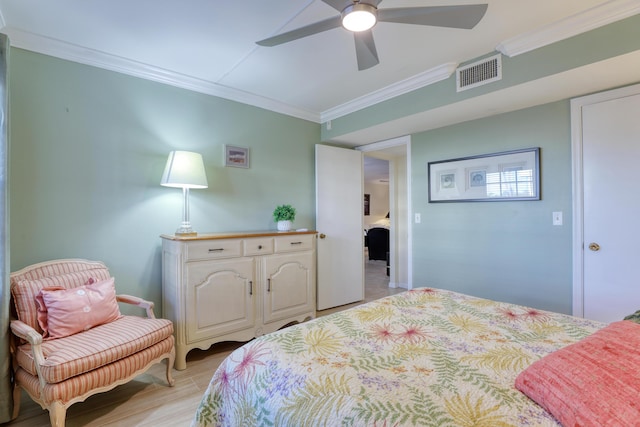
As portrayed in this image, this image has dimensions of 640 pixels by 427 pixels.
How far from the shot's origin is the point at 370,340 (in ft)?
3.99

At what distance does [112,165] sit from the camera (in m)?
2.38

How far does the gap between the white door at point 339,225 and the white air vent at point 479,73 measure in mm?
1660

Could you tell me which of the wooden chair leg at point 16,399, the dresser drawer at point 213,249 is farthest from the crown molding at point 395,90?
the wooden chair leg at point 16,399

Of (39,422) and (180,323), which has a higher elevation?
(180,323)

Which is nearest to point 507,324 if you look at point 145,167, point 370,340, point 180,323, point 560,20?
point 370,340

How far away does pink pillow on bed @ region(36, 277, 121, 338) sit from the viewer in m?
1.77

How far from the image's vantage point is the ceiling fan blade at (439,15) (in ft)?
4.40

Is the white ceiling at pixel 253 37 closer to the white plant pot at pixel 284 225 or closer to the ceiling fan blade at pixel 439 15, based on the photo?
the ceiling fan blade at pixel 439 15

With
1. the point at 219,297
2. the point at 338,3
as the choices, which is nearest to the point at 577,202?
the point at 338,3

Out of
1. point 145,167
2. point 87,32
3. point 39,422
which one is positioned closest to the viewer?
point 39,422

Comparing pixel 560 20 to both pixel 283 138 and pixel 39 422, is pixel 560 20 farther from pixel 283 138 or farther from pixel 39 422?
pixel 39 422

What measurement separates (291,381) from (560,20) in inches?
99.8

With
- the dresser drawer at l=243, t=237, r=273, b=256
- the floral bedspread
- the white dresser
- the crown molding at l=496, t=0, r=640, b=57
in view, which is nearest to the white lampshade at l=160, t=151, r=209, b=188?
the white dresser

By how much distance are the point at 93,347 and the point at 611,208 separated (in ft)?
11.5
